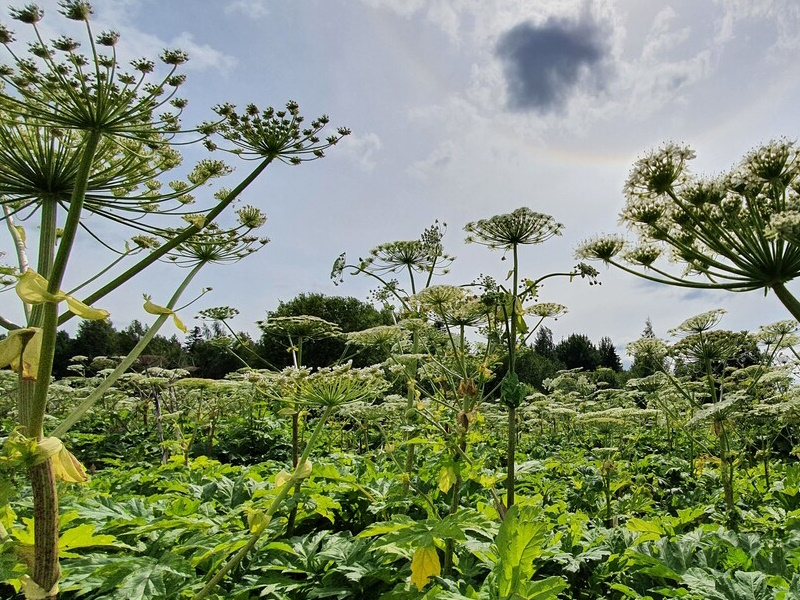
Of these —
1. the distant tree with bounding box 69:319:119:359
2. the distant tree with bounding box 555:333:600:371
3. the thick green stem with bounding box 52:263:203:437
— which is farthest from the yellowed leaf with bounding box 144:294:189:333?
the distant tree with bounding box 555:333:600:371

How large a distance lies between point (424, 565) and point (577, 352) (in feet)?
344

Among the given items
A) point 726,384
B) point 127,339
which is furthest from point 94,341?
point 726,384

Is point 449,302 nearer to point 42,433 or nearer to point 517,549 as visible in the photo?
point 517,549

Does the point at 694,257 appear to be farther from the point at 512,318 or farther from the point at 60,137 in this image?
the point at 60,137

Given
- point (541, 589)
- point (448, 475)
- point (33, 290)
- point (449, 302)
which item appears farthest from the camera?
point (449, 302)

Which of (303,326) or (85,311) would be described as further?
(303,326)

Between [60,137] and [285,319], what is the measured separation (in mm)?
4245

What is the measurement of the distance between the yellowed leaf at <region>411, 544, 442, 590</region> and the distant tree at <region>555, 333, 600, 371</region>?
3955 inches

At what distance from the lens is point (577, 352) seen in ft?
330

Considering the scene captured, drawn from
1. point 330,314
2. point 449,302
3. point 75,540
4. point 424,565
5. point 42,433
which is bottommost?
point 424,565

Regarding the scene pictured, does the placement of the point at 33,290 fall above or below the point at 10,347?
above

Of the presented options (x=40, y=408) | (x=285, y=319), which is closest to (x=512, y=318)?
(x=40, y=408)

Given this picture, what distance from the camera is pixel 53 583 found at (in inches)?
59.2

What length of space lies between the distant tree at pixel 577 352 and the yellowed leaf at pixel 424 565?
330 ft
